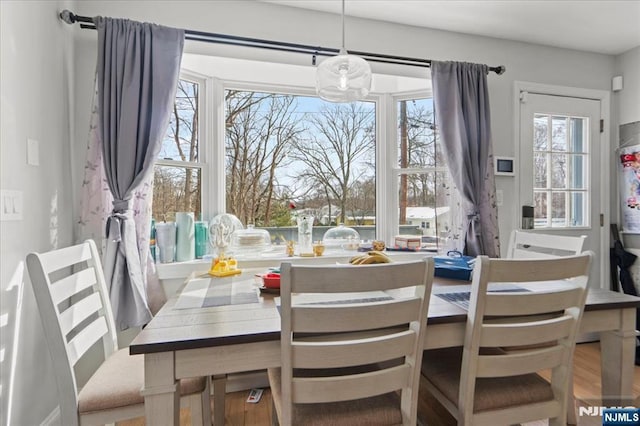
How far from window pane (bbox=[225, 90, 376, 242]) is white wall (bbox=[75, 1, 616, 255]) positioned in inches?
15.8

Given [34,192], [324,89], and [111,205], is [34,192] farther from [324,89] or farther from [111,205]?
[324,89]

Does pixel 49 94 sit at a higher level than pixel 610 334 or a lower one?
higher

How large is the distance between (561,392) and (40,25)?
107 inches

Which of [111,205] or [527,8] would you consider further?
[527,8]

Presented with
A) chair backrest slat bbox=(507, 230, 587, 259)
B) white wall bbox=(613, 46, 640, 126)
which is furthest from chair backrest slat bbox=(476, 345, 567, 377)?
white wall bbox=(613, 46, 640, 126)

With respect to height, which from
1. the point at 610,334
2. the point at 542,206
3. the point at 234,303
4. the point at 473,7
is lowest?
the point at 610,334

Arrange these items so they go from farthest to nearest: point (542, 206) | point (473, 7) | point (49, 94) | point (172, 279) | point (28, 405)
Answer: point (542, 206), point (473, 7), point (172, 279), point (49, 94), point (28, 405)

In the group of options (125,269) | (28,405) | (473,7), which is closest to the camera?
(28,405)

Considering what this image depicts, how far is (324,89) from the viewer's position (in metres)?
1.68

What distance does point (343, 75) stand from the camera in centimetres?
160

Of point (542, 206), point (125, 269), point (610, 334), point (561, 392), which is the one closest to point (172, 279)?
point (125, 269)

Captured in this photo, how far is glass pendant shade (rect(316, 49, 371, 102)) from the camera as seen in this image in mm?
1589

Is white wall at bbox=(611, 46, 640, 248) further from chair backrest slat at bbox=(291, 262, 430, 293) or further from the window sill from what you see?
chair backrest slat at bbox=(291, 262, 430, 293)

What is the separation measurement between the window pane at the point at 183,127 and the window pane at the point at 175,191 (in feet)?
0.31
